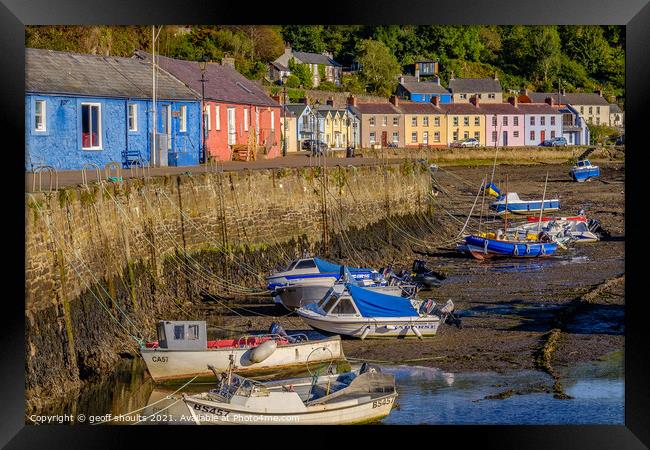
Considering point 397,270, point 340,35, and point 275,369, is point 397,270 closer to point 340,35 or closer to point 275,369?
point 275,369

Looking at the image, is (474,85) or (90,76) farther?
(474,85)

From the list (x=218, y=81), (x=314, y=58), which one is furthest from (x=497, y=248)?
(x=314, y=58)

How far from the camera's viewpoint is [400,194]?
35.8 metres

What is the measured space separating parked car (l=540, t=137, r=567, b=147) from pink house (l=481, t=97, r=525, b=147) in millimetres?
1198

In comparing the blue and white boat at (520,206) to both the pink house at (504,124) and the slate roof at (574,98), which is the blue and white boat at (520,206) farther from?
the slate roof at (574,98)

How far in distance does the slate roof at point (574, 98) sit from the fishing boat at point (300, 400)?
1290 inches

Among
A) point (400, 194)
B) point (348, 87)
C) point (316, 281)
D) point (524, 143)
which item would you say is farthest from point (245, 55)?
point (316, 281)

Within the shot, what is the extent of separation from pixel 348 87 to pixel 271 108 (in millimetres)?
10430

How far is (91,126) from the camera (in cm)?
2411

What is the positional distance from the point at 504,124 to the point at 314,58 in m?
12.3

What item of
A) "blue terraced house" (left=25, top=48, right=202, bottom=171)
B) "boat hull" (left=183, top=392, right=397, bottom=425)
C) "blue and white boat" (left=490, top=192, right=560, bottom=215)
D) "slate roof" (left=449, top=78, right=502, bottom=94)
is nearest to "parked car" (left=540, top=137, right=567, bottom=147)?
"slate roof" (left=449, top=78, right=502, bottom=94)

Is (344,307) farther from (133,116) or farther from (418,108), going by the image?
(418,108)

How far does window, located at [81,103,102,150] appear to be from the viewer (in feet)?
78.5

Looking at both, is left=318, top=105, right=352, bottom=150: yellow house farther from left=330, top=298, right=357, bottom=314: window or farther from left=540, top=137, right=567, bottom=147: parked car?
left=330, top=298, right=357, bottom=314: window
